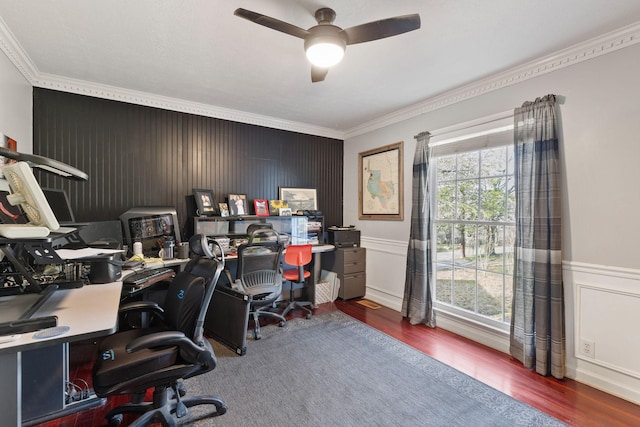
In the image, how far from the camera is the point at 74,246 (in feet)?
7.47

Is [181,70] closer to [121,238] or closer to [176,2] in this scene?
[176,2]

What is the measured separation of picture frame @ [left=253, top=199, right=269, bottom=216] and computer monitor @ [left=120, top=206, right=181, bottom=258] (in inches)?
38.6

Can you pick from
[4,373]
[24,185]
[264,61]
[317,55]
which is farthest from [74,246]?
[317,55]

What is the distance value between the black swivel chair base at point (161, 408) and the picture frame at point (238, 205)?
7.10 feet

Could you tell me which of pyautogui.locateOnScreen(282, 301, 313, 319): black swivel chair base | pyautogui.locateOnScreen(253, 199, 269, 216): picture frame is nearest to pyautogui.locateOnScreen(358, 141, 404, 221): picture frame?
pyautogui.locateOnScreen(253, 199, 269, 216): picture frame

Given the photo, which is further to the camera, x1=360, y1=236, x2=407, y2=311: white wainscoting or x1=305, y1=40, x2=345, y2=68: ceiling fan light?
x1=360, y1=236, x2=407, y2=311: white wainscoting

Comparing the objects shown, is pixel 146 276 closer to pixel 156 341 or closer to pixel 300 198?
pixel 156 341

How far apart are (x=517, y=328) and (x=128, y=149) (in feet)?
13.7

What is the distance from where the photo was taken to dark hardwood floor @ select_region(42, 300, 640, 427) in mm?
1859

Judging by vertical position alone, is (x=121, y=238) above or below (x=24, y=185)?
below

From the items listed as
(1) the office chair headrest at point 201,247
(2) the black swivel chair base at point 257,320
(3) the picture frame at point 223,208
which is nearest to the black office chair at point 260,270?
(2) the black swivel chair base at point 257,320

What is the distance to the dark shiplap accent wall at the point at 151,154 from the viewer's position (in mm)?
2830

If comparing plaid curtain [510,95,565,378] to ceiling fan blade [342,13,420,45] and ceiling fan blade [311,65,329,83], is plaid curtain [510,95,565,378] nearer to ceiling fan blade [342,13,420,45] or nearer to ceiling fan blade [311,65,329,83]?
ceiling fan blade [342,13,420,45]

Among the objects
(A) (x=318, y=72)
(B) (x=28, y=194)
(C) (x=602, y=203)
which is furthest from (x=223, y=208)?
(C) (x=602, y=203)
